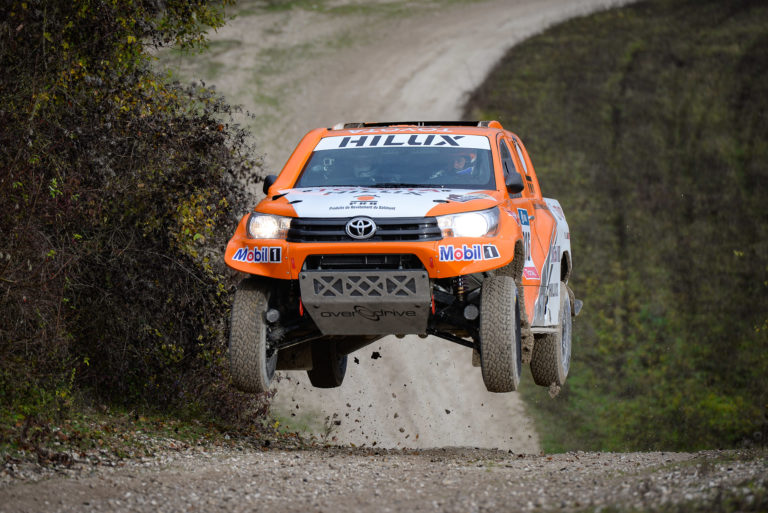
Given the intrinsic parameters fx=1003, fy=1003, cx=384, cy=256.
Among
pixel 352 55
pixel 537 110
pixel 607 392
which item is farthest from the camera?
pixel 352 55

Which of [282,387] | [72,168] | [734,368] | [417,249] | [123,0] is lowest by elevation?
[734,368]

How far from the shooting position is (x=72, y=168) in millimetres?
10703

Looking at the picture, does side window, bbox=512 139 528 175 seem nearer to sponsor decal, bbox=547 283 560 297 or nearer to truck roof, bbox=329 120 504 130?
truck roof, bbox=329 120 504 130

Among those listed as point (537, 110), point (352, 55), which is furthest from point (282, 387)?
point (352, 55)

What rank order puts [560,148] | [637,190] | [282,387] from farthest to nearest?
[560,148]
[637,190]
[282,387]

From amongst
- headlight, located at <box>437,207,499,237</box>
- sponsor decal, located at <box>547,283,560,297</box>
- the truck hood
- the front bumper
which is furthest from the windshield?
sponsor decal, located at <box>547,283,560,297</box>

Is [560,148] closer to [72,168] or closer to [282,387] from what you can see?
[282,387]

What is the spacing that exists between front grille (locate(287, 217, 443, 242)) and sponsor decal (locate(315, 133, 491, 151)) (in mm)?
1534

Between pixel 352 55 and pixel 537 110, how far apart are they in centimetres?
643

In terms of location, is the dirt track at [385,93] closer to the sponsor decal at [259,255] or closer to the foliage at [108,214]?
the foliage at [108,214]

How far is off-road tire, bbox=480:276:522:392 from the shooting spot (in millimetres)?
8352

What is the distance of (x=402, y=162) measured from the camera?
9.33m

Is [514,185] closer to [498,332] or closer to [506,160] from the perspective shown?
[506,160]

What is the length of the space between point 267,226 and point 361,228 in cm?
89
